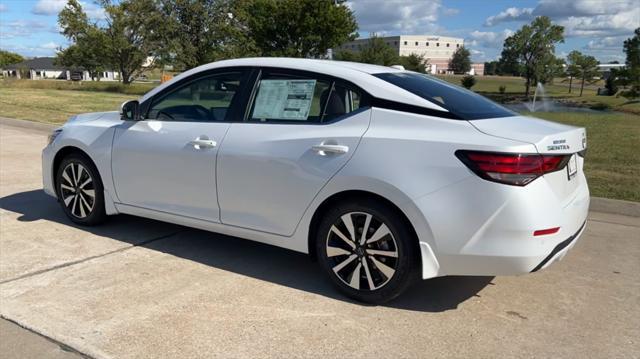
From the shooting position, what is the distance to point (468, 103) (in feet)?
12.9

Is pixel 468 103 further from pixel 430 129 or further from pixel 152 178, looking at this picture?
pixel 152 178

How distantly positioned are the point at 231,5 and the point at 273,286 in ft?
167

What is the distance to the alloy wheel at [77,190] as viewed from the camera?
5.19 m

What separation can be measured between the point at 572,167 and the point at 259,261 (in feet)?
8.05

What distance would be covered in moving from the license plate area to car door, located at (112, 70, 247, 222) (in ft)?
7.83

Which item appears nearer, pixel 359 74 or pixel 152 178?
pixel 359 74

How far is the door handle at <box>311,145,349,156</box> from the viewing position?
3652mm

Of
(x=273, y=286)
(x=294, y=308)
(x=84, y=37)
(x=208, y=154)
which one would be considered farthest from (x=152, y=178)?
(x=84, y=37)

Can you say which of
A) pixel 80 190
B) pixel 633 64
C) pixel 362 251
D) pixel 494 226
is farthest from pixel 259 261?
pixel 633 64

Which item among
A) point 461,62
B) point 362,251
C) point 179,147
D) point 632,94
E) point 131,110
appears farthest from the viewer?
point 461,62

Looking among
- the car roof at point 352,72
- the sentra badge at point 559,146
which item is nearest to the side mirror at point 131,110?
the car roof at point 352,72

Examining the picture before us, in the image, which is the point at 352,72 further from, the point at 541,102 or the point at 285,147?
the point at 541,102

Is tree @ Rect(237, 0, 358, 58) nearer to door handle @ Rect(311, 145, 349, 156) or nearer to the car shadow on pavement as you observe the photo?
the car shadow on pavement

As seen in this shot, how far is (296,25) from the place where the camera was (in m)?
48.8
